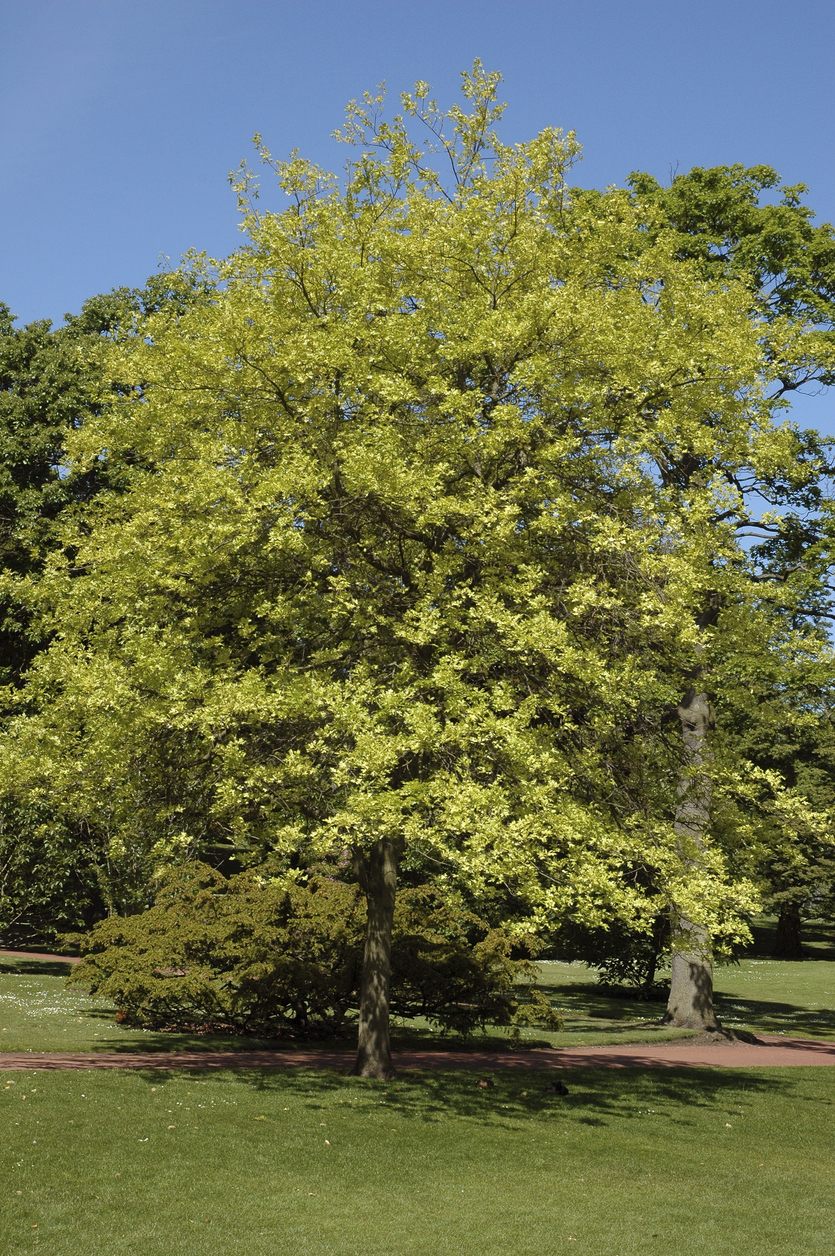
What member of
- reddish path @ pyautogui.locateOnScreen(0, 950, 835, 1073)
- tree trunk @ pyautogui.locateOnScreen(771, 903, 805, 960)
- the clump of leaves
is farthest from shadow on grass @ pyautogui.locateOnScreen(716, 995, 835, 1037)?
tree trunk @ pyautogui.locateOnScreen(771, 903, 805, 960)

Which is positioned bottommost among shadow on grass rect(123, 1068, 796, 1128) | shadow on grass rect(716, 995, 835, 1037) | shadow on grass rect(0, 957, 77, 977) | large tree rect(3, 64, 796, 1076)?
shadow on grass rect(716, 995, 835, 1037)

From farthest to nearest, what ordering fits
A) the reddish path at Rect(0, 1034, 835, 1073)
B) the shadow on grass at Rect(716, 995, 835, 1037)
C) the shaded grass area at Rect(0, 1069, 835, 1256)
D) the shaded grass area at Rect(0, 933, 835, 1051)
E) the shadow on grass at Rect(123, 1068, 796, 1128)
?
1. the shadow on grass at Rect(716, 995, 835, 1037)
2. the shaded grass area at Rect(0, 933, 835, 1051)
3. the reddish path at Rect(0, 1034, 835, 1073)
4. the shadow on grass at Rect(123, 1068, 796, 1128)
5. the shaded grass area at Rect(0, 1069, 835, 1256)

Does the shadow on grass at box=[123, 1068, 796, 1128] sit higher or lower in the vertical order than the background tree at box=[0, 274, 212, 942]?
lower

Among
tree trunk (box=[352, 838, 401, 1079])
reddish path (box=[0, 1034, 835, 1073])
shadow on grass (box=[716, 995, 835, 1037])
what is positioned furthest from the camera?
shadow on grass (box=[716, 995, 835, 1037])

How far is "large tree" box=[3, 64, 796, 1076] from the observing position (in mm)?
10102

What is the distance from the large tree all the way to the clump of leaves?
276 cm

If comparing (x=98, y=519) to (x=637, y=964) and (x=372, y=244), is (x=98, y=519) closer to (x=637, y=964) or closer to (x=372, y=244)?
(x=372, y=244)

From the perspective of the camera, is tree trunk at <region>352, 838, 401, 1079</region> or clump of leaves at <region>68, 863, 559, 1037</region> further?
clump of leaves at <region>68, 863, 559, 1037</region>

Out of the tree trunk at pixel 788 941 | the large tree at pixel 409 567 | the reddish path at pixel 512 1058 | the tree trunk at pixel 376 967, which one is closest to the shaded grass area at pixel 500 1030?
the reddish path at pixel 512 1058

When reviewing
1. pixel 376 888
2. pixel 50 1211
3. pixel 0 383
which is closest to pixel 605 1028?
pixel 376 888

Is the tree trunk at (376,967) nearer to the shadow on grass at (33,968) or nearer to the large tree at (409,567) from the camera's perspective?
the large tree at (409,567)

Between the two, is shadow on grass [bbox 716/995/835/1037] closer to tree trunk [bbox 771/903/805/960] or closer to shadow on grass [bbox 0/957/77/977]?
shadow on grass [bbox 0/957/77/977]

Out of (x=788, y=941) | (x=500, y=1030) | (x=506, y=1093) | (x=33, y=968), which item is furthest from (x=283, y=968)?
(x=788, y=941)

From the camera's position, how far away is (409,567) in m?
12.5
